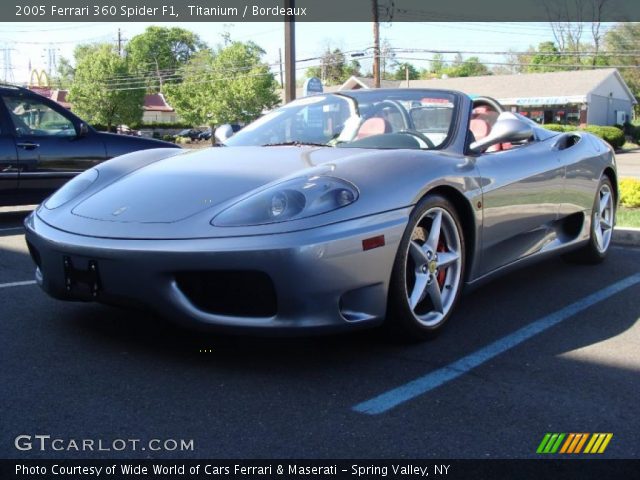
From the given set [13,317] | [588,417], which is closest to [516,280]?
[588,417]

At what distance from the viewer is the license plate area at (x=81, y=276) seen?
116 inches

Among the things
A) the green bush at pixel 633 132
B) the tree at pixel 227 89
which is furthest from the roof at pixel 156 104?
the green bush at pixel 633 132

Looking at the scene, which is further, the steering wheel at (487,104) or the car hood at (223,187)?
the steering wheel at (487,104)

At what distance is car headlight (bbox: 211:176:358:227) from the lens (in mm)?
2902

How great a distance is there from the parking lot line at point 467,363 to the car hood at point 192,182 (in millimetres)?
1001

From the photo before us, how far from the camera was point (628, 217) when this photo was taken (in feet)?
24.8

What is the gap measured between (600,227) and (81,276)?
3.92m

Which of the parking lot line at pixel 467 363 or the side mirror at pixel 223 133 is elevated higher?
the side mirror at pixel 223 133

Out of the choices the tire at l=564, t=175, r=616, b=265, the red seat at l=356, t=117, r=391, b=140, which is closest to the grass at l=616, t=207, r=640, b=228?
the tire at l=564, t=175, r=616, b=265

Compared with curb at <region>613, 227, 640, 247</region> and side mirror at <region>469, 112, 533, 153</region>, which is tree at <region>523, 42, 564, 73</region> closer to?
curb at <region>613, 227, 640, 247</region>

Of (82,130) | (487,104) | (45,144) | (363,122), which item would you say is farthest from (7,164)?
(487,104)

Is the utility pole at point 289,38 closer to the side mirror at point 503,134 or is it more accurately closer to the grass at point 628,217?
the grass at point 628,217

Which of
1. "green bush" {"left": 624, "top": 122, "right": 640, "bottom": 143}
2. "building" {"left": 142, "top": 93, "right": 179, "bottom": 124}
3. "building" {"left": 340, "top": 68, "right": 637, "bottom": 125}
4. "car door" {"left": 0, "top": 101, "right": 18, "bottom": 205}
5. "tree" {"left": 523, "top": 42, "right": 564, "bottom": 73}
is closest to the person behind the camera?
"car door" {"left": 0, "top": 101, "right": 18, "bottom": 205}

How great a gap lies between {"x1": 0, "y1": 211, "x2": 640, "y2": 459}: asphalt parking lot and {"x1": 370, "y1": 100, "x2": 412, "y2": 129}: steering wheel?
3.75 ft
